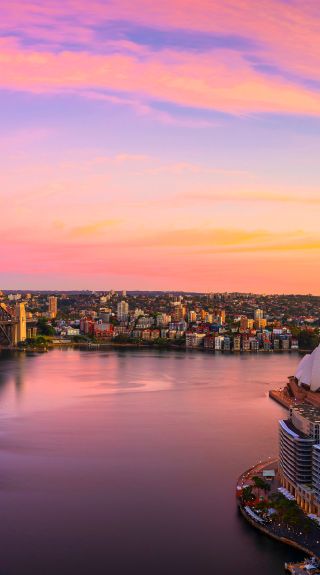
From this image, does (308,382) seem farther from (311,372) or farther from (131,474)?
(131,474)

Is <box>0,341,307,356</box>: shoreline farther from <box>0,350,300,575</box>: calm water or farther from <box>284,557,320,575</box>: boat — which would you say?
<box>284,557,320,575</box>: boat

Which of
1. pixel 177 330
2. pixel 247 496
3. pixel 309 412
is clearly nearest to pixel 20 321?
pixel 177 330

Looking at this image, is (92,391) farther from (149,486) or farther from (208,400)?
(149,486)

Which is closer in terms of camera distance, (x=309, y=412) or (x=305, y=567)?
(x=305, y=567)

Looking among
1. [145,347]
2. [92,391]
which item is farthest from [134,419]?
[145,347]

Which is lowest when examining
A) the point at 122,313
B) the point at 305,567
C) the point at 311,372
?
the point at 305,567

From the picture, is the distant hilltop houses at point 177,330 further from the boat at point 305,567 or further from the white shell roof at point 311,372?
the boat at point 305,567

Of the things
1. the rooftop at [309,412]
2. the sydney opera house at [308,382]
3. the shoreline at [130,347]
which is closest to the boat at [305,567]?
the rooftop at [309,412]
